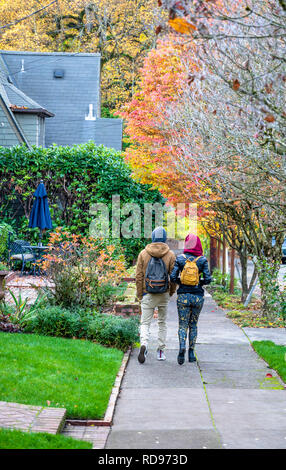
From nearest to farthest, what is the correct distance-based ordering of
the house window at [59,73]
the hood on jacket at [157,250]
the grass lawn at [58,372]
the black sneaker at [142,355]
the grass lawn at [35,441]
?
the grass lawn at [35,441] < the grass lawn at [58,372] < the black sneaker at [142,355] < the hood on jacket at [157,250] < the house window at [59,73]

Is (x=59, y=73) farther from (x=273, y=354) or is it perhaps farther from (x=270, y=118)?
(x=270, y=118)

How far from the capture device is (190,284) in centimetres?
827

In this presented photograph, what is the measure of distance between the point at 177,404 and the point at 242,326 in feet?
17.2

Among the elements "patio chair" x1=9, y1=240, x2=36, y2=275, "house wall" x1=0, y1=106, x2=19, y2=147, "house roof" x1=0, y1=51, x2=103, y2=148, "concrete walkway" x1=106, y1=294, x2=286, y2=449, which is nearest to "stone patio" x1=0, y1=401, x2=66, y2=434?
"concrete walkway" x1=106, y1=294, x2=286, y2=449

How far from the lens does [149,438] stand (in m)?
Answer: 5.34

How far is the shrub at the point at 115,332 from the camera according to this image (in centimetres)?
896

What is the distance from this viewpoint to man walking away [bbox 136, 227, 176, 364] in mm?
8445

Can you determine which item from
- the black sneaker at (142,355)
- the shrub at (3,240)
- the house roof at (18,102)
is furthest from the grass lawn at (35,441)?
the house roof at (18,102)

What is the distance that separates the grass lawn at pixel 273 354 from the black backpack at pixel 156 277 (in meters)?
1.80

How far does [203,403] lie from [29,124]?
18336 mm

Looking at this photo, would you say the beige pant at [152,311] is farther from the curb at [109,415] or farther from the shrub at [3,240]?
the shrub at [3,240]

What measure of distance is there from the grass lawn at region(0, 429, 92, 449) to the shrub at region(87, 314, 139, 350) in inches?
145

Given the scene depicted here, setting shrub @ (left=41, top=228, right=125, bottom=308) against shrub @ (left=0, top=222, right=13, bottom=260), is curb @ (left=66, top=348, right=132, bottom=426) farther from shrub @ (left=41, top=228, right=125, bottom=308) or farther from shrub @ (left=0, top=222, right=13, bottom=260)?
shrub @ (left=0, top=222, right=13, bottom=260)
